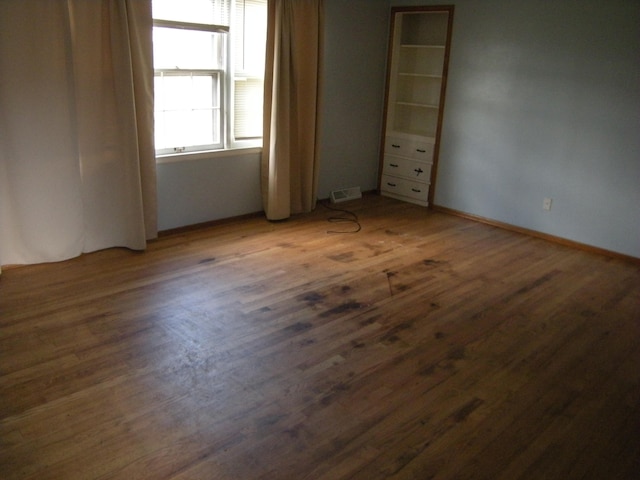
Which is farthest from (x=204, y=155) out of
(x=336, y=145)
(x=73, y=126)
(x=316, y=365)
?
(x=316, y=365)

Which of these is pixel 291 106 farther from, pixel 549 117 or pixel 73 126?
pixel 549 117

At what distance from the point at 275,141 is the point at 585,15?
9.01 ft

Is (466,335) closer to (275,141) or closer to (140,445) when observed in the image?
(140,445)

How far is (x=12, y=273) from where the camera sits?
376cm

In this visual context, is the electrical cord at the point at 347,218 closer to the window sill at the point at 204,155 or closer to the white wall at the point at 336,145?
the white wall at the point at 336,145

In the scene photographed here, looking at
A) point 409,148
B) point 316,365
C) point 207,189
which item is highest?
point 409,148

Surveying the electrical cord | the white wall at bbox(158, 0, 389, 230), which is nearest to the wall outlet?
the white wall at bbox(158, 0, 389, 230)

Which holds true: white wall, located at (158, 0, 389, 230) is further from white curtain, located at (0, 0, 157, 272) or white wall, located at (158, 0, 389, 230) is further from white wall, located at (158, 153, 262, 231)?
white curtain, located at (0, 0, 157, 272)

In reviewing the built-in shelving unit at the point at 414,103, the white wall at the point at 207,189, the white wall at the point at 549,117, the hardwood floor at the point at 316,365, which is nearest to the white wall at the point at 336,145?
the white wall at the point at 207,189

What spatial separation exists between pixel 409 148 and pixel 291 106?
5.16ft

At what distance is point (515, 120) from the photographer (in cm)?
513

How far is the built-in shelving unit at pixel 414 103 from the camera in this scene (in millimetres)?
5824

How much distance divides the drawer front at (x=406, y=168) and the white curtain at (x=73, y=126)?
2.89 m

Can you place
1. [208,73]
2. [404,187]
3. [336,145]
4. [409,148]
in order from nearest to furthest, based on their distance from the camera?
[208,73] → [336,145] → [409,148] → [404,187]
